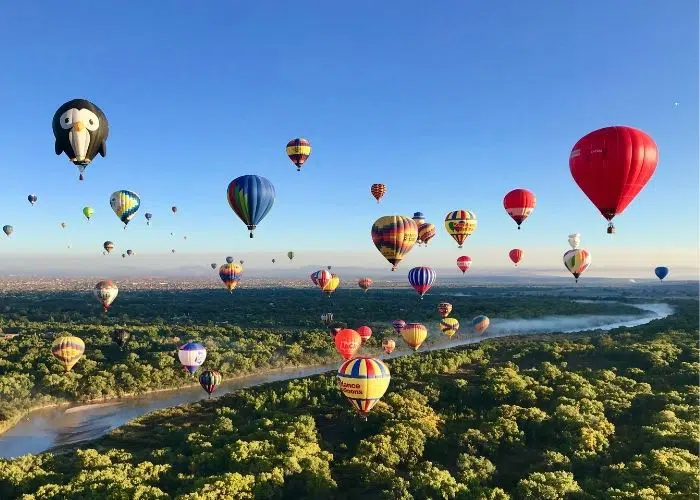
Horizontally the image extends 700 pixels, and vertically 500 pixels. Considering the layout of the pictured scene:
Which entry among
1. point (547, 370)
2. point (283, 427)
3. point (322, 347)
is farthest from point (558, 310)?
point (283, 427)

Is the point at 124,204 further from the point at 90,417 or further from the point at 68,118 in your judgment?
the point at 68,118

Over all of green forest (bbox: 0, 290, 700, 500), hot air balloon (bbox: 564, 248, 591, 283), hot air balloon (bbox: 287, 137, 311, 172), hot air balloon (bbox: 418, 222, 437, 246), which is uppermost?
hot air balloon (bbox: 287, 137, 311, 172)

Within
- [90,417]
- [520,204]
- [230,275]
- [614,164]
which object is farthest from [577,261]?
[90,417]

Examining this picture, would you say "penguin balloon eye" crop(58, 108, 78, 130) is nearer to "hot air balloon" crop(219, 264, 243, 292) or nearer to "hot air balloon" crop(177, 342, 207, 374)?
"hot air balloon" crop(177, 342, 207, 374)

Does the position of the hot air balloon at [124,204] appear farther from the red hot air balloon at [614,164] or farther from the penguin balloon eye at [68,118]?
the red hot air balloon at [614,164]

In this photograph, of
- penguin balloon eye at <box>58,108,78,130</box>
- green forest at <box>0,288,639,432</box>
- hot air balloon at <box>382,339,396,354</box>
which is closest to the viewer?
penguin balloon eye at <box>58,108,78,130</box>

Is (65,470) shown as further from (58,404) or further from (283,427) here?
(58,404)

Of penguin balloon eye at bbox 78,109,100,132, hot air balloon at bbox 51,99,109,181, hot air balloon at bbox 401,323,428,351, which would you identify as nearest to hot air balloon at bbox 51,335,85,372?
hot air balloon at bbox 51,99,109,181
